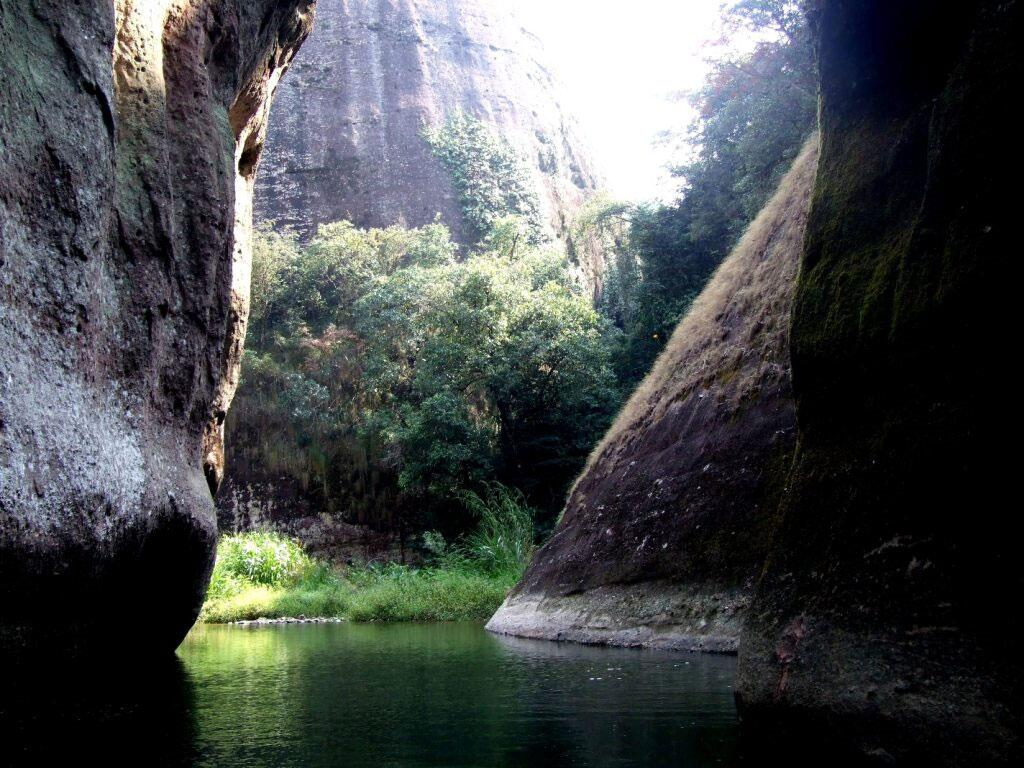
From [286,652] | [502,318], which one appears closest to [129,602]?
[286,652]

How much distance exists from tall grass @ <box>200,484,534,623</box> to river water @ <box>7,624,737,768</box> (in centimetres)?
662

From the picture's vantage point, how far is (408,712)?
4.68 meters

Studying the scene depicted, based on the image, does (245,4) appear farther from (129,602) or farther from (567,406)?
(567,406)

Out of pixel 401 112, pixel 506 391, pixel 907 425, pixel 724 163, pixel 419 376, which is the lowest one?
pixel 907 425

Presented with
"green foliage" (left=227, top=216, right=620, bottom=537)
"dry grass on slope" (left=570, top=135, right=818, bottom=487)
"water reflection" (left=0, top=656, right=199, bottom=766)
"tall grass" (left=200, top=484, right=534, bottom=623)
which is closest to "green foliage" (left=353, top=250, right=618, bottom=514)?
"green foliage" (left=227, top=216, right=620, bottom=537)

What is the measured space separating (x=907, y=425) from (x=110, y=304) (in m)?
4.85

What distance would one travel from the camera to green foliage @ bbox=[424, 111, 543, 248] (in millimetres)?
32719

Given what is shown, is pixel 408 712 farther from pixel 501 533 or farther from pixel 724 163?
pixel 724 163

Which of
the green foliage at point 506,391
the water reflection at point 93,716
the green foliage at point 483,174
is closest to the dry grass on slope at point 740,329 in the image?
the water reflection at point 93,716

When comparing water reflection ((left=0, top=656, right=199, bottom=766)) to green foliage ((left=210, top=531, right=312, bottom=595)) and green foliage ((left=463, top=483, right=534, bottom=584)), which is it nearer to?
green foliage ((left=463, top=483, right=534, bottom=584))

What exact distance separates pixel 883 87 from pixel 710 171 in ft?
59.1

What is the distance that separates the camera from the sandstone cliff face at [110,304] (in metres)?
4.25

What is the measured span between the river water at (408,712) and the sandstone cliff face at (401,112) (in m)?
27.0

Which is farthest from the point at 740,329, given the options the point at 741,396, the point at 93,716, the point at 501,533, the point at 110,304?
the point at 501,533
